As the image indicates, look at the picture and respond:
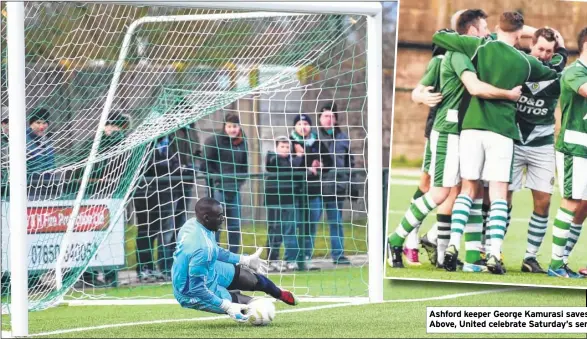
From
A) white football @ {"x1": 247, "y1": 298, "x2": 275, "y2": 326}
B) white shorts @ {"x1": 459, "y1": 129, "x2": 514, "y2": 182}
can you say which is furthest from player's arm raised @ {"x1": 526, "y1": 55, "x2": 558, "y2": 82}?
white football @ {"x1": 247, "y1": 298, "x2": 275, "y2": 326}

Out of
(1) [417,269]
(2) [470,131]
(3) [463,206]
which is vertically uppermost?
(2) [470,131]

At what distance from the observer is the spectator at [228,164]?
31.6ft

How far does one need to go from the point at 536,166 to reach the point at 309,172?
2781 mm

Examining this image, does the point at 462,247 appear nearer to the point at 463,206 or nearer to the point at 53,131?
the point at 463,206

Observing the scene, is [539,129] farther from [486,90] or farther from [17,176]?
[17,176]

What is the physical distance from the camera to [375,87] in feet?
24.3

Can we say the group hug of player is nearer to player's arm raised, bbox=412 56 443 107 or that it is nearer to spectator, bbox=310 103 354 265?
player's arm raised, bbox=412 56 443 107

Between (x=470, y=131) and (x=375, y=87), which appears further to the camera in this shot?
(x=470, y=131)

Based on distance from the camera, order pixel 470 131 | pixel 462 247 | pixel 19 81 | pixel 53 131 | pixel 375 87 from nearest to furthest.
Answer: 1. pixel 19 81
2. pixel 375 87
3. pixel 470 131
4. pixel 462 247
5. pixel 53 131

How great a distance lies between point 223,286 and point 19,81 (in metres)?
1.77

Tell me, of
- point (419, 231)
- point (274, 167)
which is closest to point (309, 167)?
point (274, 167)

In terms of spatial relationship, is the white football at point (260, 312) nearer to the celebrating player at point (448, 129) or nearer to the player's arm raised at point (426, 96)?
the celebrating player at point (448, 129)

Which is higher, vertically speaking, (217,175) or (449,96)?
(449,96)

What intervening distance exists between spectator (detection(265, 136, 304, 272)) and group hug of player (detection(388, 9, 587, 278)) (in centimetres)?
170
